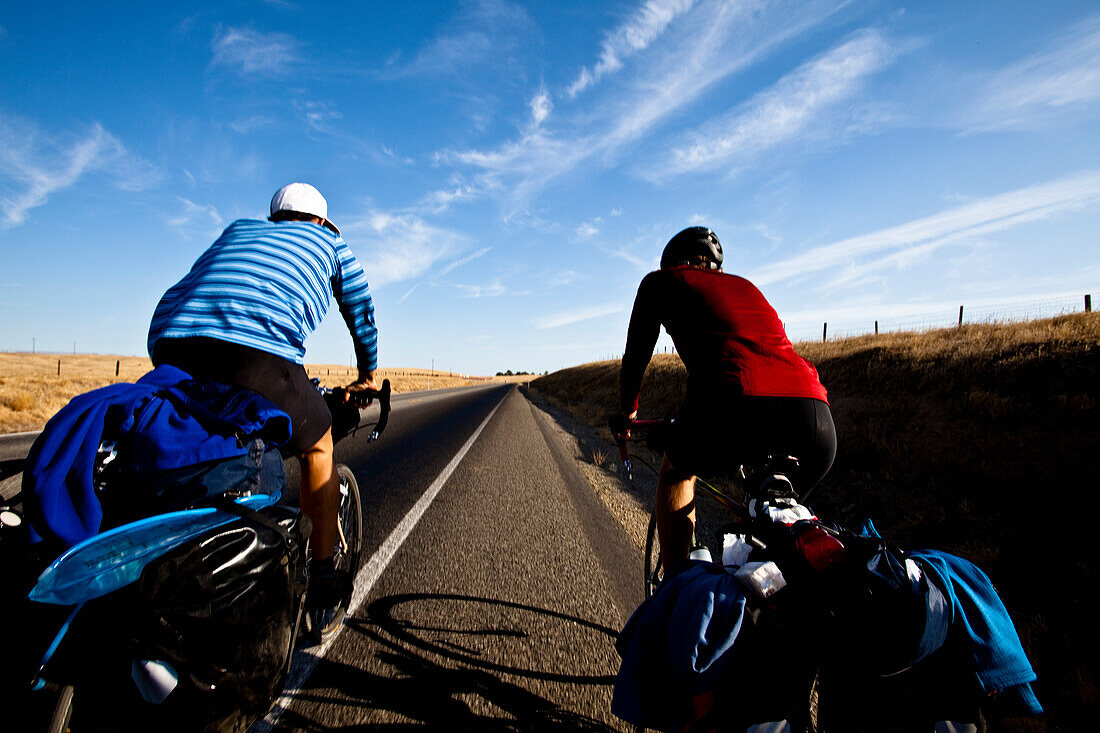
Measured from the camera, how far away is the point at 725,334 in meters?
1.87

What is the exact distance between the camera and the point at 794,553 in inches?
44.3

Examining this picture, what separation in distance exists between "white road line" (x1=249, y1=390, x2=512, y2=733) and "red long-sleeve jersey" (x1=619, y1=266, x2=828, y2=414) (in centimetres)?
199

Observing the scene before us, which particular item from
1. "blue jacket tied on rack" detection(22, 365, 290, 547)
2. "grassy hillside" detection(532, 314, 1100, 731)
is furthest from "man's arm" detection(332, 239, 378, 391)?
"grassy hillside" detection(532, 314, 1100, 731)

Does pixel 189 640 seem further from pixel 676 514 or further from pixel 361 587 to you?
pixel 361 587

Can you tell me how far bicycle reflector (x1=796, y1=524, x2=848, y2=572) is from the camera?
1.05 meters

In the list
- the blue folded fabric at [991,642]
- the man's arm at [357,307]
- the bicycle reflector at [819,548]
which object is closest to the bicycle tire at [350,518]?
the man's arm at [357,307]

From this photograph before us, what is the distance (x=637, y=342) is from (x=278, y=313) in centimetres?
158

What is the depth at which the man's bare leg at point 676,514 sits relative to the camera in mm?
2061

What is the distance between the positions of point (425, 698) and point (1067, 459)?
623cm

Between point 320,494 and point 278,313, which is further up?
point 278,313

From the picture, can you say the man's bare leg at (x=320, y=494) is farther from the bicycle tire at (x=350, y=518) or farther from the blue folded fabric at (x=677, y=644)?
the blue folded fabric at (x=677, y=644)

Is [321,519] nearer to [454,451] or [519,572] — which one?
[519,572]

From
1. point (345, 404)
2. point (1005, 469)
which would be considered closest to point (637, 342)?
point (345, 404)

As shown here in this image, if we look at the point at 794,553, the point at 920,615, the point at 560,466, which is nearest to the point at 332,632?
the point at 794,553
